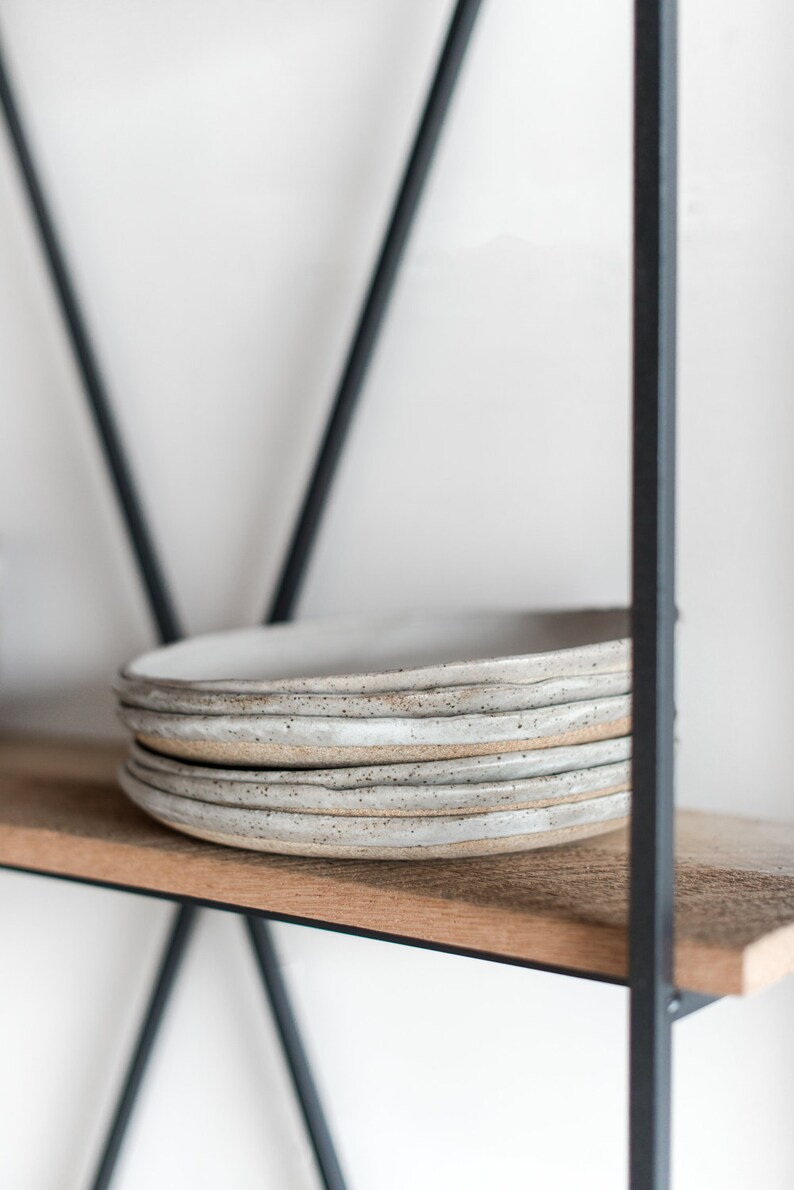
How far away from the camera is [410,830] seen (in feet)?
1.52

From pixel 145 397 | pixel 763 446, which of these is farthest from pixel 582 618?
pixel 145 397

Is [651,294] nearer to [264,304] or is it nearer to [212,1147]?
[264,304]

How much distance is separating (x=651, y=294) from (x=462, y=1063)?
1.59 ft

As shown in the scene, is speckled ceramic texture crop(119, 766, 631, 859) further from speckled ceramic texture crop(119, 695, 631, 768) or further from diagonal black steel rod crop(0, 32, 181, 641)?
diagonal black steel rod crop(0, 32, 181, 641)

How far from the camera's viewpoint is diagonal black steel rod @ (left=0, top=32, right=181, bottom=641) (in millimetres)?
798

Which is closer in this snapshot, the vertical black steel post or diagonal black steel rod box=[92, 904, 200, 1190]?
the vertical black steel post

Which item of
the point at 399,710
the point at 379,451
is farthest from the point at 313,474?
the point at 399,710

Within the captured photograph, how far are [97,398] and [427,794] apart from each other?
454mm

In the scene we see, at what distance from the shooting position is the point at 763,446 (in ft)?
1.90

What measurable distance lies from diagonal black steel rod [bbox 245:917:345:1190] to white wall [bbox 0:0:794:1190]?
0.01 meters

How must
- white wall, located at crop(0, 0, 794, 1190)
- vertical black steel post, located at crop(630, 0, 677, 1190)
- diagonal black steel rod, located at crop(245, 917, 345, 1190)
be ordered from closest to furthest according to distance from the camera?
1. vertical black steel post, located at crop(630, 0, 677, 1190)
2. white wall, located at crop(0, 0, 794, 1190)
3. diagonal black steel rod, located at crop(245, 917, 345, 1190)

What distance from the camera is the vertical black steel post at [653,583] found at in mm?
368

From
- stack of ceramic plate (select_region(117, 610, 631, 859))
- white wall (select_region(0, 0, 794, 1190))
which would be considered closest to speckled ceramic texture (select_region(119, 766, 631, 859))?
stack of ceramic plate (select_region(117, 610, 631, 859))

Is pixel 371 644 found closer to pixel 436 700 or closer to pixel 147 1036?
pixel 436 700
